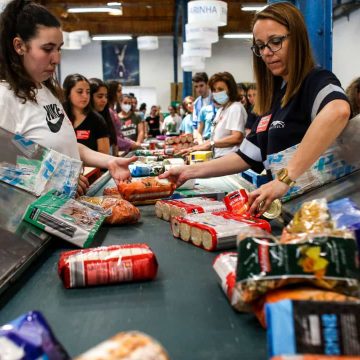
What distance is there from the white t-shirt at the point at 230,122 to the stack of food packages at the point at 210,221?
262cm

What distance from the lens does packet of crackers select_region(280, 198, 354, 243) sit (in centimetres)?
100

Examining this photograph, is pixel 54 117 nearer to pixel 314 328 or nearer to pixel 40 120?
pixel 40 120

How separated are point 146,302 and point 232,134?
3589mm

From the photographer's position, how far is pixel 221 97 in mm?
4887

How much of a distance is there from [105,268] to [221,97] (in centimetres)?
383

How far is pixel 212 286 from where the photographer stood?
127 cm

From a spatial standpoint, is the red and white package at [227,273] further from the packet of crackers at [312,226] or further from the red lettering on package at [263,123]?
the red lettering on package at [263,123]

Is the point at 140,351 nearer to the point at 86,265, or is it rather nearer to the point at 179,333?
the point at 179,333

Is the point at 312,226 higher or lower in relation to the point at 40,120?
lower

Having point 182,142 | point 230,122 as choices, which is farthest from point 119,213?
point 182,142

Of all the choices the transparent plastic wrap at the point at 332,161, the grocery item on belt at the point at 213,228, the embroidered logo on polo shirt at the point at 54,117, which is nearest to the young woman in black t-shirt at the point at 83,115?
the embroidered logo on polo shirt at the point at 54,117

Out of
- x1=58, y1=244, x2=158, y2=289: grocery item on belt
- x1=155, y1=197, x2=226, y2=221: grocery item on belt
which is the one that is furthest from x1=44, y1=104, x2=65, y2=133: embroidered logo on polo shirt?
x1=58, y1=244, x2=158, y2=289: grocery item on belt

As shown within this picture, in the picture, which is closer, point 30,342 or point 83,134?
point 30,342

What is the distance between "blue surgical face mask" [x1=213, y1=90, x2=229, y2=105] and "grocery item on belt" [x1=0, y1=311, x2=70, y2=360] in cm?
419
